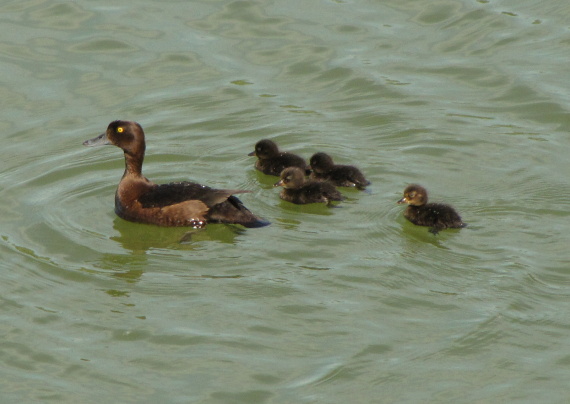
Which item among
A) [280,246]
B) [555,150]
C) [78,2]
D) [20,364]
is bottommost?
[20,364]

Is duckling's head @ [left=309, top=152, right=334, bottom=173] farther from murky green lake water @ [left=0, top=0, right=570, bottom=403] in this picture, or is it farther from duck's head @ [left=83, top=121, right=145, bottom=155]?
duck's head @ [left=83, top=121, right=145, bottom=155]

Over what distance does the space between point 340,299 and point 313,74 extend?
4.81 m

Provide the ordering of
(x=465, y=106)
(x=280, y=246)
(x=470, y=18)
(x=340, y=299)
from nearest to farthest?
(x=340, y=299), (x=280, y=246), (x=465, y=106), (x=470, y=18)

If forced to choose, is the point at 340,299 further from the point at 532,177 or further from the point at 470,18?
the point at 470,18

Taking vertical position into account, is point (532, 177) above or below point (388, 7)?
below

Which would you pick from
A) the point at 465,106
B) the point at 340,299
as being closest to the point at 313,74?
the point at 465,106

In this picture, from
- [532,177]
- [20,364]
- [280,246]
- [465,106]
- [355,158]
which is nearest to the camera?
[20,364]

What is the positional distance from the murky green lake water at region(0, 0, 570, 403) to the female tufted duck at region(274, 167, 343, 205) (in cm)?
14

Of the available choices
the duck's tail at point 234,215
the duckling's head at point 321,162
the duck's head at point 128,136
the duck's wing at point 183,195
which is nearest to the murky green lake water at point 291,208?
the duck's tail at point 234,215

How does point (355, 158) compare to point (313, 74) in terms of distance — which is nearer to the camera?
point (355, 158)

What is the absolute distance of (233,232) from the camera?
8531mm

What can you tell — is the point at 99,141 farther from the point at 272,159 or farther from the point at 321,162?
the point at 321,162

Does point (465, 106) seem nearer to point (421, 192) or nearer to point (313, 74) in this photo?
point (313, 74)

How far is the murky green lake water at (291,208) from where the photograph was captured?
6625 millimetres
